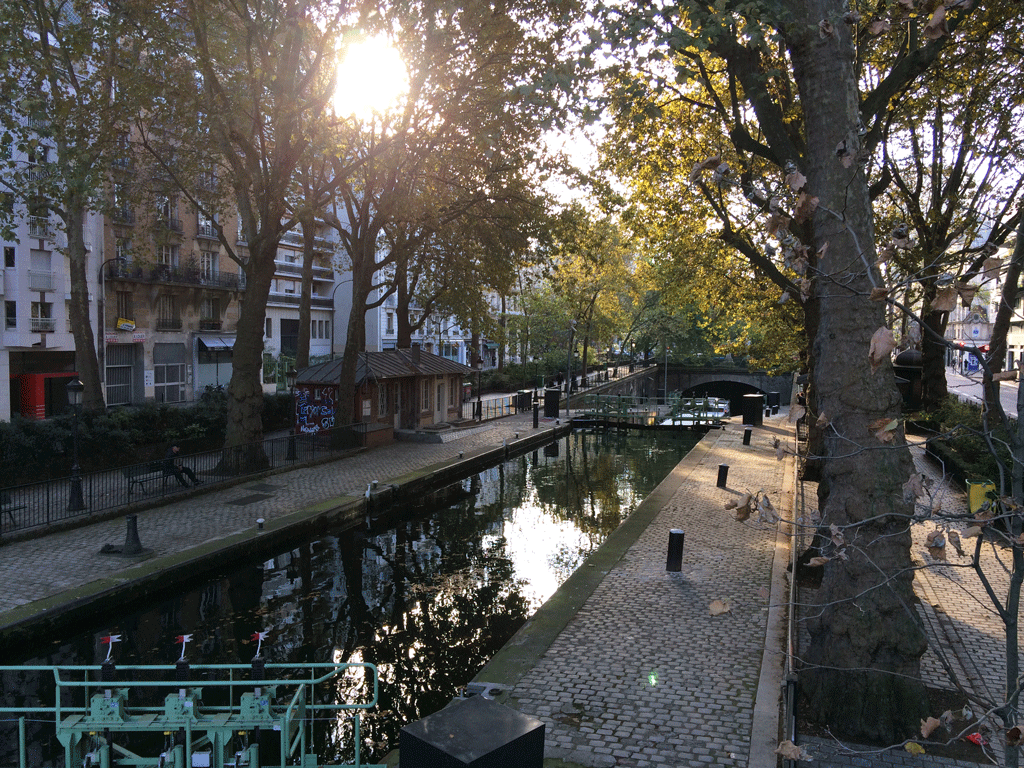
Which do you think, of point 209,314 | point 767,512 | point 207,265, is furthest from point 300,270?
point 767,512

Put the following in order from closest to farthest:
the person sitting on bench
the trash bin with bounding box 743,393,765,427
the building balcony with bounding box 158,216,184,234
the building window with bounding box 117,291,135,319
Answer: the person sitting on bench
the building window with bounding box 117,291,135,319
the building balcony with bounding box 158,216,184,234
the trash bin with bounding box 743,393,765,427

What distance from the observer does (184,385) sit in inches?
1448

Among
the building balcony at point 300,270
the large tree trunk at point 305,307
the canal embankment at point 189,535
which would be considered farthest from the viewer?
the building balcony at point 300,270

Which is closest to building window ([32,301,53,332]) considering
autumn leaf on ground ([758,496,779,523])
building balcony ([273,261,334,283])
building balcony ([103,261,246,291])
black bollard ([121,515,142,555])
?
building balcony ([103,261,246,291])

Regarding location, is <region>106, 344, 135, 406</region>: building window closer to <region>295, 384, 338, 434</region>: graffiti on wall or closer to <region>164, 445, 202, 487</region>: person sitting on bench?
<region>295, 384, 338, 434</region>: graffiti on wall

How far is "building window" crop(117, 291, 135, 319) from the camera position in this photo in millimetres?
32844

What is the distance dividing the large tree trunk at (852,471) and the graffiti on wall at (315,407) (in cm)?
2033

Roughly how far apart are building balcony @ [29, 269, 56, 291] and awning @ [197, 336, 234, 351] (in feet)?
31.1

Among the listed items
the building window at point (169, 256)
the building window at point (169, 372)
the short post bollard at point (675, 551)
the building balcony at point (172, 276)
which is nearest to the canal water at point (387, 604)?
the short post bollard at point (675, 551)

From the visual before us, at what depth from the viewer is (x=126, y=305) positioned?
33188 mm

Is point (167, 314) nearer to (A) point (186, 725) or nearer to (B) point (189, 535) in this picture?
(B) point (189, 535)

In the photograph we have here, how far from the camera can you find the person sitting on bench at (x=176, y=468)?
57.1 feet

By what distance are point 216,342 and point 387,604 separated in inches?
1139

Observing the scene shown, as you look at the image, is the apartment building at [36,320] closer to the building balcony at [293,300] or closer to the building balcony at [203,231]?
the building balcony at [203,231]
